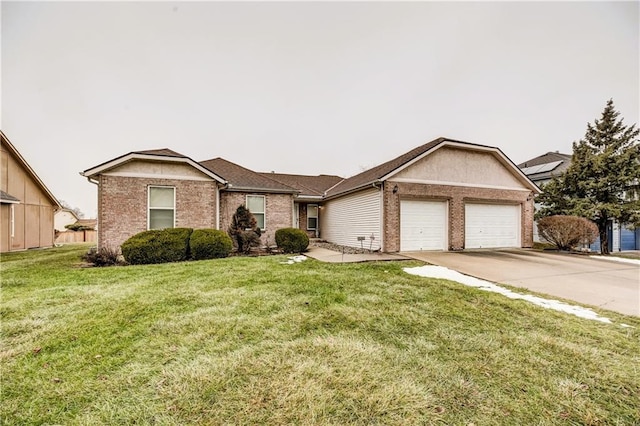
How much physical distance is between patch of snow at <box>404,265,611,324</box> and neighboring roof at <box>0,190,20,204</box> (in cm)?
1789

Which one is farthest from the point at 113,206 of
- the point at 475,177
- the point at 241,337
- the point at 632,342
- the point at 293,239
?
the point at 475,177

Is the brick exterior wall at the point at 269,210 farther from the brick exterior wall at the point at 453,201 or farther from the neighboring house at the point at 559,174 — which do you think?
the neighboring house at the point at 559,174

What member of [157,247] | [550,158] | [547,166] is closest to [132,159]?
[157,247]

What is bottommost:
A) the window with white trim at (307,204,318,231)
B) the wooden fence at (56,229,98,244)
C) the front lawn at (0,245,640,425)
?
the wooden fence at (56,229,98,244)

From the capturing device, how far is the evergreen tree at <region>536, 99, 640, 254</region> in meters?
13.1

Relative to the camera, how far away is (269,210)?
13.6 meters

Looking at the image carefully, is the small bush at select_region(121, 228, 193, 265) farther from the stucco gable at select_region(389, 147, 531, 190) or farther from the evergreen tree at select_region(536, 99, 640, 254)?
the evergreen tree at select_region(536, 99, 640, 254)

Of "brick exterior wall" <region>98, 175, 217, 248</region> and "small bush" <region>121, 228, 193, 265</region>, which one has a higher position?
"brick exterior wall" <region>98, 175, 217, 248</region>

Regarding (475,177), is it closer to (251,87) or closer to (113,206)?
(251,87)

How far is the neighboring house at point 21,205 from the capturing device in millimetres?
13203

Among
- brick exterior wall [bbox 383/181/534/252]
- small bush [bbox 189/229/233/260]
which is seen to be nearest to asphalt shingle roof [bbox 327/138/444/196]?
brick exterior wall [bbox 383/181/534/252]

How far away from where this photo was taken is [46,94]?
1258 cm

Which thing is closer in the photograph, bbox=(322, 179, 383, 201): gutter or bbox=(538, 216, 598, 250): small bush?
bbox=(322, 179, 383, 201): gutter

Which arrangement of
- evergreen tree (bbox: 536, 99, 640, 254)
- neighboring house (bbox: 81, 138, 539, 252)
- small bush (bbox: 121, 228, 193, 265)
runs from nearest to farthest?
small bush (bbox: 121, 228, 193, 265)
neighboring house (bbox: 81, 138, 539, 252)
evergreen tree (bbox: 536, 99, 640, 254)
